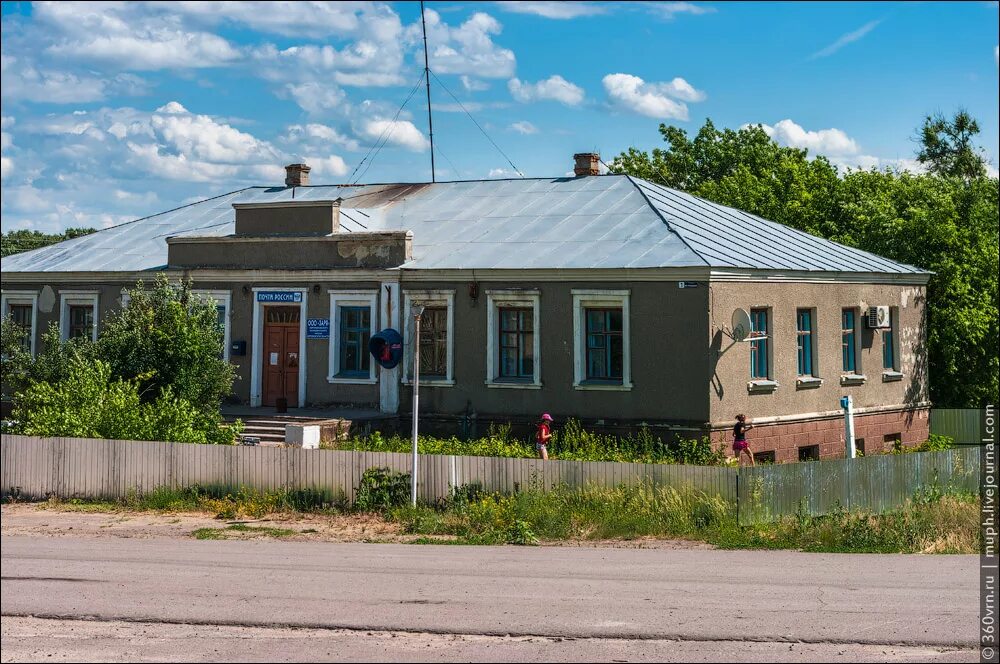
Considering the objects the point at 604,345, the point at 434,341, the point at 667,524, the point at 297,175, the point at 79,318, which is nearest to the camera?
the point at 667,524

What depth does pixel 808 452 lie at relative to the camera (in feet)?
79.7

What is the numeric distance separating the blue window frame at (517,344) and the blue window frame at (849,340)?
303 inches

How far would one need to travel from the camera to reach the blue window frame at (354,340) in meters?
25.0

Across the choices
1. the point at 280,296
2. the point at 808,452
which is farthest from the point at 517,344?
the point at 808,452

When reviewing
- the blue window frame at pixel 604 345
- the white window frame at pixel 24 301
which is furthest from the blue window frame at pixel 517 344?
the white window frame at pixel 24 301

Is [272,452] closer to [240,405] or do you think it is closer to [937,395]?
[240,405]

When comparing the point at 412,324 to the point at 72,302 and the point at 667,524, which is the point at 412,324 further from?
the point at 72,302

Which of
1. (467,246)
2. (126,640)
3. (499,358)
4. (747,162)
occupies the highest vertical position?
(747,162)

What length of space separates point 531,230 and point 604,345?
13.7 ft

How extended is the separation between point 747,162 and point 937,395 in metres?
20.2

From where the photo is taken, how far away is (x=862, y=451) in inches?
1017

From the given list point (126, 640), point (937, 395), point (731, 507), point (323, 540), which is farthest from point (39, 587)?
point (937, 395)

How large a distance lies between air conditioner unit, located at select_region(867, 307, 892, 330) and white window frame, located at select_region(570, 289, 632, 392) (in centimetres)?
715

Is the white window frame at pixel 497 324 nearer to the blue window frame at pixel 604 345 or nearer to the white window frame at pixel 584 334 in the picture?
the white window frame at pixel 584 334
